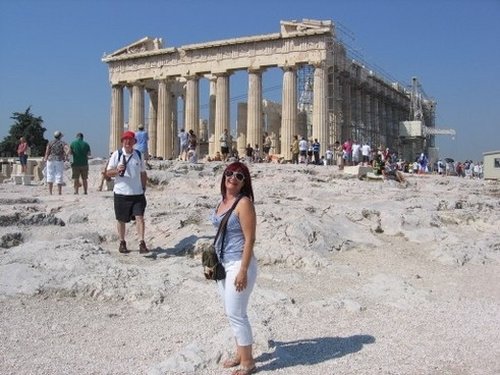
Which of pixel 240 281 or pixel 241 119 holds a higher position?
pixel 241 119

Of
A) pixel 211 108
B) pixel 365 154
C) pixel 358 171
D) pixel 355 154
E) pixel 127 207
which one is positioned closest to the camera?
pixel 127 207

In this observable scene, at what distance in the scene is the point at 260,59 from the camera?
111ft

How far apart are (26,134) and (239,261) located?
73.4 meters

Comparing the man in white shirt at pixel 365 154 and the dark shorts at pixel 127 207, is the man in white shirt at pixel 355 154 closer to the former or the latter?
the man in white shirt at pixel 365 154

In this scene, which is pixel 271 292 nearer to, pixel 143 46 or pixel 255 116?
pixel 255 116

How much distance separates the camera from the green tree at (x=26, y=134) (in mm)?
71375

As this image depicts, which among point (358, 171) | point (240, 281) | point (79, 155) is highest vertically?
point (79, 155)

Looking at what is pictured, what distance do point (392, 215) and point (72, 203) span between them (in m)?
5.97

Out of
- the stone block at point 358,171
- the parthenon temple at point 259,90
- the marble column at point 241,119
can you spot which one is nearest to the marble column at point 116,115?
the parthenon temple at point 259,90

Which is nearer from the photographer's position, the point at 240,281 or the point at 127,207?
the point at 240,281

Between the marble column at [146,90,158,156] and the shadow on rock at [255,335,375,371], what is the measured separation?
118 feet

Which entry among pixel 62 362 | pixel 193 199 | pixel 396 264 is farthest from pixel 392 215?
pixel 62 362

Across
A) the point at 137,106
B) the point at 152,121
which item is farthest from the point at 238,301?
the point at 152,121

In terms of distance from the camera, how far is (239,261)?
4.44 metres
